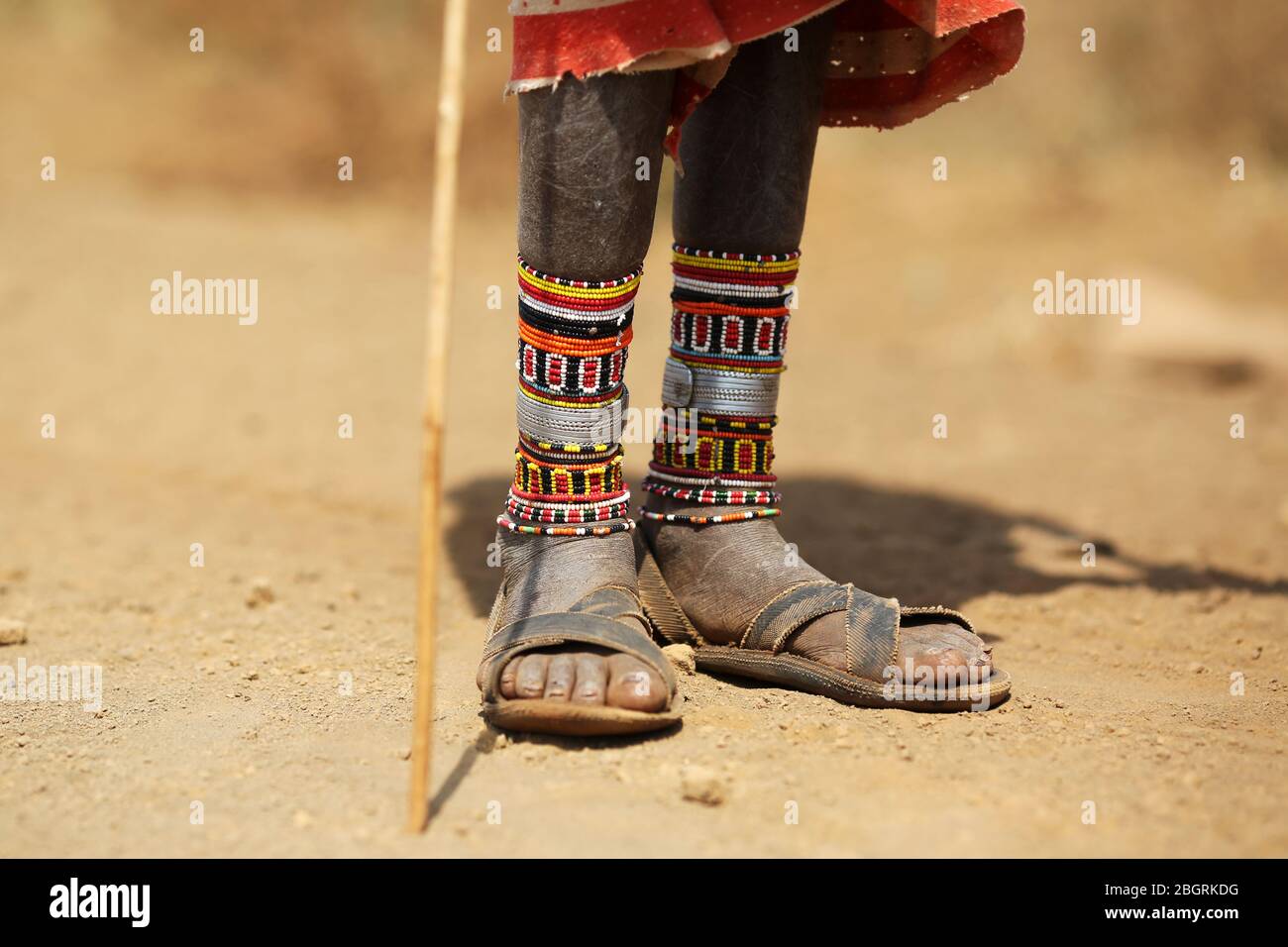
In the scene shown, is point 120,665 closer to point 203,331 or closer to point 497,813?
point 497,813

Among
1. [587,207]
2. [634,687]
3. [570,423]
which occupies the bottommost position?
[634,687]

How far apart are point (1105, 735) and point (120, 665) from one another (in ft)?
4.95

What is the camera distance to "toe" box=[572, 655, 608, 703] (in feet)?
5.27

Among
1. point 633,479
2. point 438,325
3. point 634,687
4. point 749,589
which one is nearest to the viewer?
point 438,325

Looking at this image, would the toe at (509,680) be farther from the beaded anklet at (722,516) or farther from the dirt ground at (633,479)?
the beaded anklet at (722,516)

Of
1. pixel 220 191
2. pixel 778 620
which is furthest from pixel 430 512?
pixel 220 191

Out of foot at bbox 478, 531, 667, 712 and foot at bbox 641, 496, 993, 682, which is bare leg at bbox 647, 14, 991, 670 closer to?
foot at bbox 641, 496, 993, 682

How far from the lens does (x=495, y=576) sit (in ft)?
8.49

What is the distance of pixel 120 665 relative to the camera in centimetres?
205

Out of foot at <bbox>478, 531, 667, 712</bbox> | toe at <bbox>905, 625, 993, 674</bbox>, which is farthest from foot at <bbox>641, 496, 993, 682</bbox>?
foot at <bbox>478, 531, 667, 712</bbox>

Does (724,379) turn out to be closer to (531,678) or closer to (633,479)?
(531,678)

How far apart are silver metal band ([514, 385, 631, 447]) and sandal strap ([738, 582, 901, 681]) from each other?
0.35 m

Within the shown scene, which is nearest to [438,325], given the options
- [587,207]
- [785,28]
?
[587,207]

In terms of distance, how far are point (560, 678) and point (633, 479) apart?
1584 millimetres
